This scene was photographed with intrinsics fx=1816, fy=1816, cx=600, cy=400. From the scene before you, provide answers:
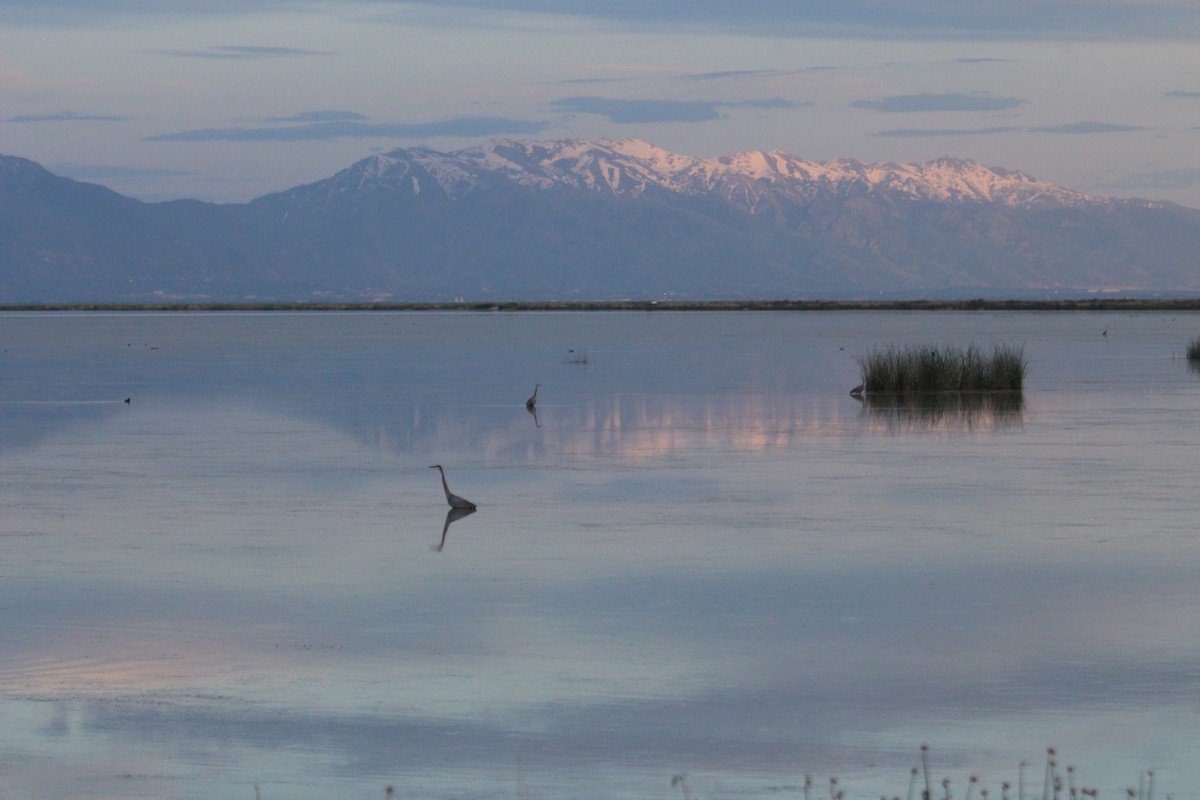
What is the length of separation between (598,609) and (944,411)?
19.1m

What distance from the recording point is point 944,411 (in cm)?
3067

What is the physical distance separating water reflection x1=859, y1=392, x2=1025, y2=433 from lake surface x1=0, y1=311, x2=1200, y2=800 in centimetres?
29

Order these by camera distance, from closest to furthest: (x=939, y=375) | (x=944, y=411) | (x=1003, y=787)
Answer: (x=1003, y=787) → (x=944, y=411) → (x=939, y=375)

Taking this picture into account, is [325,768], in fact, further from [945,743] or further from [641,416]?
[641,416]

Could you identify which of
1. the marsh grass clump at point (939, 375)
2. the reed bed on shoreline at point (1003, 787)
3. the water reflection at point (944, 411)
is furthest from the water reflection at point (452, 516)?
the marsh grass clump at point (939, 375)

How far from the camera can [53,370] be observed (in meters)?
49.8

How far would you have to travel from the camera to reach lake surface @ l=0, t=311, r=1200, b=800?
8.91 m

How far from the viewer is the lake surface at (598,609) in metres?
8.91

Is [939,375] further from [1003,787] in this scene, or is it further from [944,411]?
[1003,787]

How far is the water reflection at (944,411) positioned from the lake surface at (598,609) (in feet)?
0.94

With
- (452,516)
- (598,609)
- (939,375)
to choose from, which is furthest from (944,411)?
(598,609)

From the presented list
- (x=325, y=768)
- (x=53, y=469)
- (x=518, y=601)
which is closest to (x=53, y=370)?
(x=53, y=469)

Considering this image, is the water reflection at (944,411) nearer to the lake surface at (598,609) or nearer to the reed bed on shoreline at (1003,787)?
the lake surface at (598,609)

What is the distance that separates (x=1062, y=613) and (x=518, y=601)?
12.3ft
